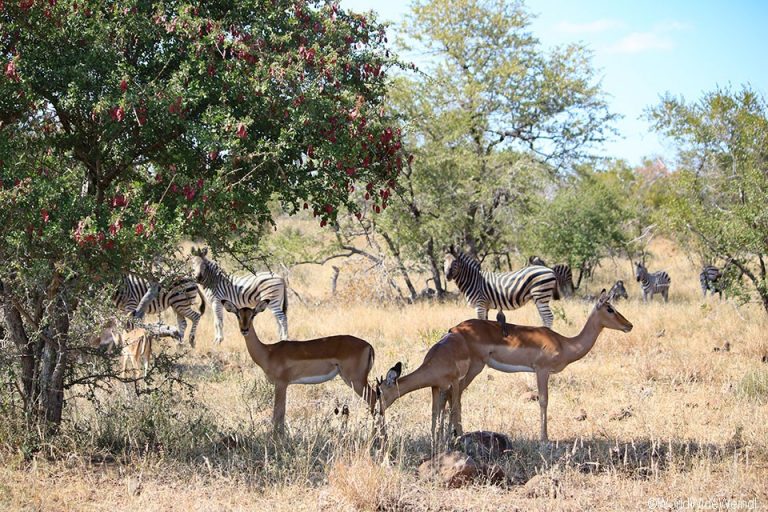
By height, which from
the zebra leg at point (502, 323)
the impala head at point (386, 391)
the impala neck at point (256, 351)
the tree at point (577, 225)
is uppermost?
the tree at point (577, 225)

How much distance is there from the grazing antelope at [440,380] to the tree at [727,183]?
7670mm

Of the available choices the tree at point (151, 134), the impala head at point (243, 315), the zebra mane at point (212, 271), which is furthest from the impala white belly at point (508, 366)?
the zebra mane at point (212, 271)

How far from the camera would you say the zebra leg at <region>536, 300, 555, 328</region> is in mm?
15386

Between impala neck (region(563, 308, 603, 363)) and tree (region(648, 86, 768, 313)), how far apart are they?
20.2 ft

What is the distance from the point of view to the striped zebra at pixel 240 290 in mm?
15320

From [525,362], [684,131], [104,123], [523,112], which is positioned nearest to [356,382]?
[525,362]

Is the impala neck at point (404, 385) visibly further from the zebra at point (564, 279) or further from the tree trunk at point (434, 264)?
the zebra at point (564, 279)

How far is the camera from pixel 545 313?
1565 cm

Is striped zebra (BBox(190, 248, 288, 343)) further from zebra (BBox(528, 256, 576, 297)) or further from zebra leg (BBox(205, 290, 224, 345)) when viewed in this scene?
zebra (BBox(528, 256, 576, 297))

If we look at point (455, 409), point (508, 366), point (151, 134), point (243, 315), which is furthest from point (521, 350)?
point (151, 134)

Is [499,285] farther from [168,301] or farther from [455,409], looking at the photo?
[455,409]

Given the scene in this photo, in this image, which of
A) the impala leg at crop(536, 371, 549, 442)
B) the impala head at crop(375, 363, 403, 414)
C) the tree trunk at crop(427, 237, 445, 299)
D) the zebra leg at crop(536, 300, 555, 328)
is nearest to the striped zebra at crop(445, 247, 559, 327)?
the zebra leg at crop(536, 300, 555, 328)

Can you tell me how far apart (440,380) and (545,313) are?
7978 millimetres

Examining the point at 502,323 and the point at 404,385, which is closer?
the point at 404,385
